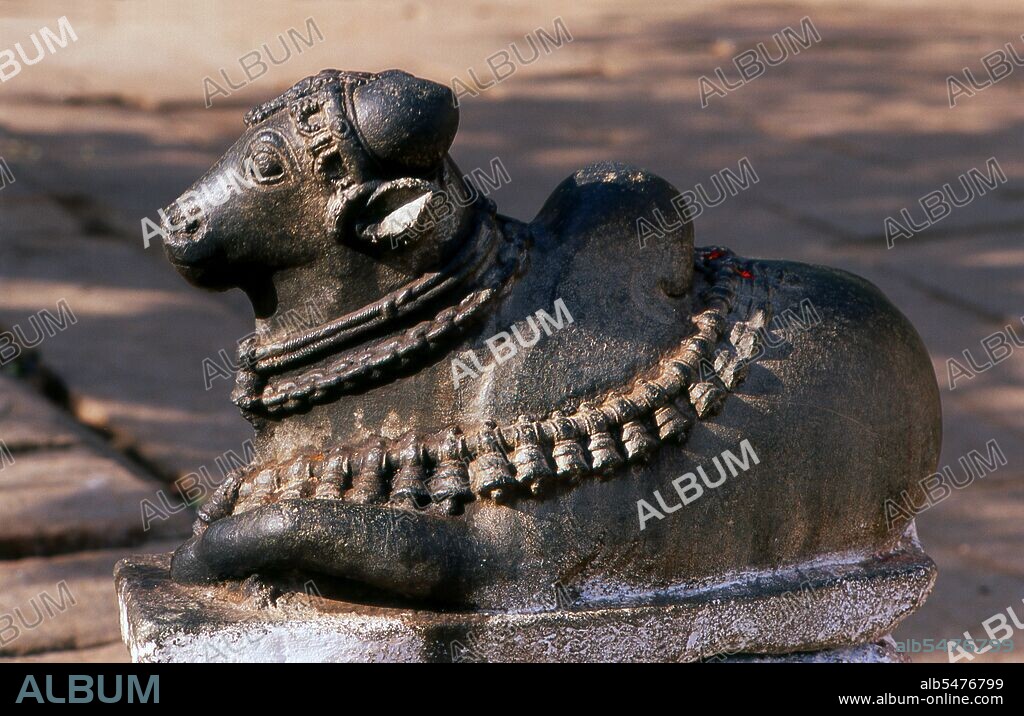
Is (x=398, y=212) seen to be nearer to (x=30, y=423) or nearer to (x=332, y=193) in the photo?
(x=332, y=193)

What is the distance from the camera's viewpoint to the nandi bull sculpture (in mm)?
1929

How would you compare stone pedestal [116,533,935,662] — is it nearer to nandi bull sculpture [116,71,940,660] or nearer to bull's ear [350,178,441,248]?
nandi bull sculpture [116,71,940,660]

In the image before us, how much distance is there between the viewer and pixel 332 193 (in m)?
1.94

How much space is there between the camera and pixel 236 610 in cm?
200

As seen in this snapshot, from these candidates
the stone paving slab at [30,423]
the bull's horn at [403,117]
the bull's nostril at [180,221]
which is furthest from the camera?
the stone paving slab at [30,423]

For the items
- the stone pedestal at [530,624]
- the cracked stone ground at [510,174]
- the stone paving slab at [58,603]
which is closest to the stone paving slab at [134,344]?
the cracked stone ground at [510,174]

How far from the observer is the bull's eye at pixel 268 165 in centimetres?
195

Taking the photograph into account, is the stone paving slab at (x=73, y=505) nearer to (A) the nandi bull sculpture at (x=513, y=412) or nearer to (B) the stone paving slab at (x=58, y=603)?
(B) the stone paving slab at (x=58, y=603)

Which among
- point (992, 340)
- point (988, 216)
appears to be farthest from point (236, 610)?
point (988, 216)

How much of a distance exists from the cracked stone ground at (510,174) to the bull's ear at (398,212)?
186 centimetres

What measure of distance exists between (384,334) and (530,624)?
474mm

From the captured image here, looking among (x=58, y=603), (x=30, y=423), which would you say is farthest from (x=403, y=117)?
(x=30, y=423)

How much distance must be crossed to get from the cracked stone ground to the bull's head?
172cm
